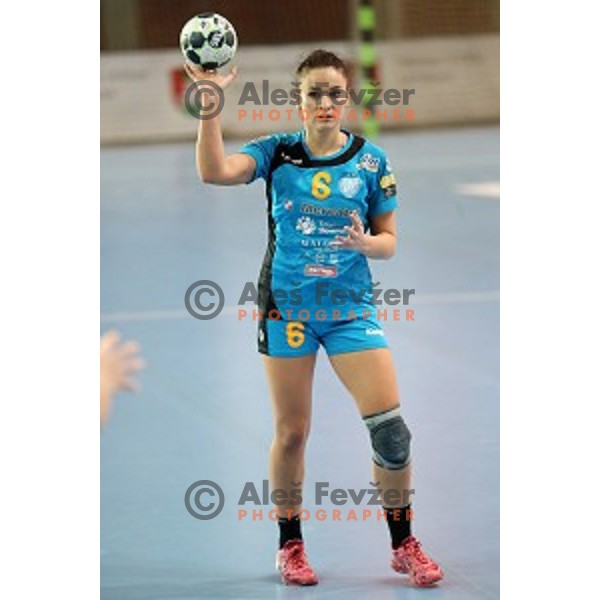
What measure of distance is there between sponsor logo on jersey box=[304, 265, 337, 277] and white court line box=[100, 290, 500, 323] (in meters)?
4.87

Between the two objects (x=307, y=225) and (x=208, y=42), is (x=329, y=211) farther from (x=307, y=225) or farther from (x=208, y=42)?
(x=208, y=42)

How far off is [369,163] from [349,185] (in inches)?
4.8

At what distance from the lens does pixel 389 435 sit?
207 inches

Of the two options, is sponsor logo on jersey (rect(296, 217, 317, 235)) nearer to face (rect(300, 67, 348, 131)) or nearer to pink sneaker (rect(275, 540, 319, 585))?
face (rect(300, 67, 348, 131))

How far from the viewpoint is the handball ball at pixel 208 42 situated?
15.9 ft

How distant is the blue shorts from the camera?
526cm

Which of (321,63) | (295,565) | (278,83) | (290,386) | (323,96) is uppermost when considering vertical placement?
(278,83)

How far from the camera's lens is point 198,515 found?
6297mm

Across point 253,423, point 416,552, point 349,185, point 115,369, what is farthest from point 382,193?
point 253,423

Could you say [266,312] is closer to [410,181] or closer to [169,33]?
[410,181]

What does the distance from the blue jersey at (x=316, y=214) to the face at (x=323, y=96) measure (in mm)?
114

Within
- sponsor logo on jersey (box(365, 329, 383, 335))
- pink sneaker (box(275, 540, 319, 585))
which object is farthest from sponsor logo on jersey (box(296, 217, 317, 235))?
pink sneaker (box(275, 540, 319, 585))
